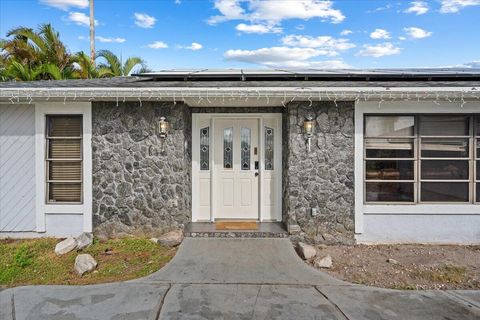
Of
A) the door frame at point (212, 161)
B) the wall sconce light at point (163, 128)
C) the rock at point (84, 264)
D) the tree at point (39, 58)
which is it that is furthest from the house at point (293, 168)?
the tree at point (39, 58)

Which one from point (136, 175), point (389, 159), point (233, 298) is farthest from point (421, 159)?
point (136, 175)

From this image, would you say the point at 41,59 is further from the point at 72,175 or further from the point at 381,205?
the point at 381,205

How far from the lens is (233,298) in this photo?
146 inches

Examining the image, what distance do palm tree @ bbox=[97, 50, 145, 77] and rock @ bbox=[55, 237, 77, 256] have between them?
11.1 meters

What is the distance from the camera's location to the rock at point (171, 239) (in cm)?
550

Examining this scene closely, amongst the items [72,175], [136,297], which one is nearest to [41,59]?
[72,175]

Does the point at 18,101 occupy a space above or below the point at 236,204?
above

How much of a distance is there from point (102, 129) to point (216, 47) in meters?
12.4

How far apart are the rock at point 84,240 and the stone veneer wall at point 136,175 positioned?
0.21m

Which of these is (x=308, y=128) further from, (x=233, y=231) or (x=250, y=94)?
(x=233, y=231)

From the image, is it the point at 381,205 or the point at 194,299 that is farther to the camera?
the point at 381,205

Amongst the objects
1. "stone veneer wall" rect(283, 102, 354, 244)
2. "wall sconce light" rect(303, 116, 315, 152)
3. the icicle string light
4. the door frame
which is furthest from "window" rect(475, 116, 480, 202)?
the door frame

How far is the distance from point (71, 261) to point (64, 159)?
2.17 m

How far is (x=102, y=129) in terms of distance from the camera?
230 inches
